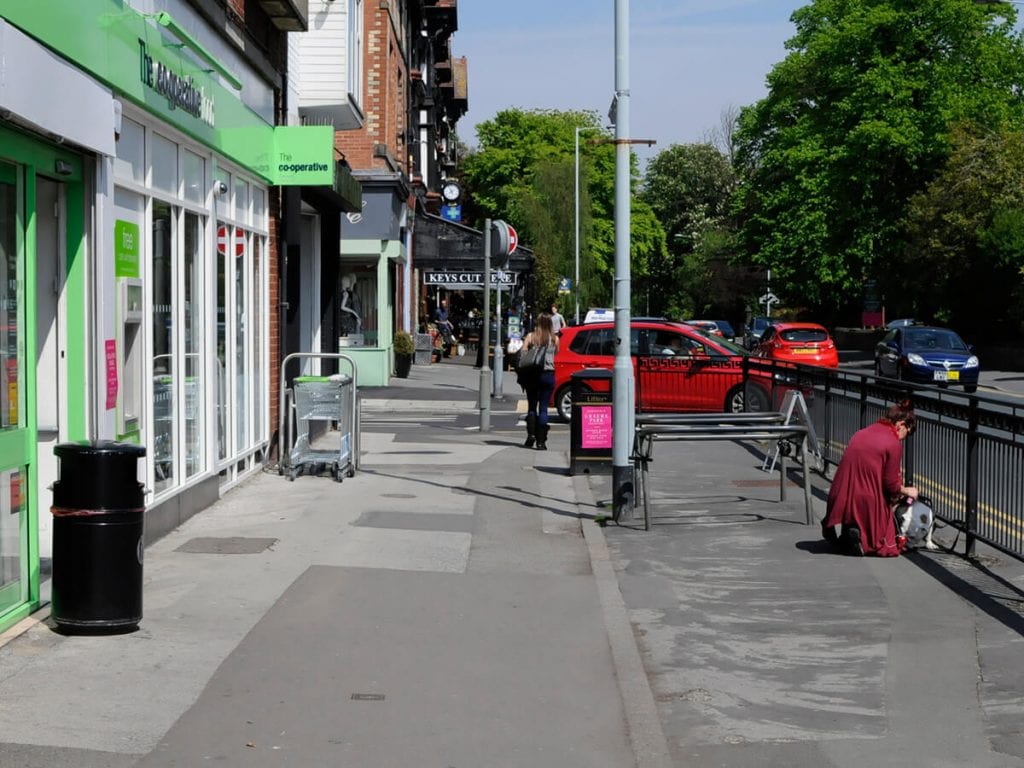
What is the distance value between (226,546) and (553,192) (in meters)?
61.7

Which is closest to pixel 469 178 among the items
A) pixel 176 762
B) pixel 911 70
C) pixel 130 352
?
pixel 911 70

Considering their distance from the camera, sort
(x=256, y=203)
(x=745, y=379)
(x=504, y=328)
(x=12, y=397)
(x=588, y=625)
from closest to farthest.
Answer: (x=12, y=397) < (x=588, y=625) < (x=256, y=203) < (x=745, y=379) < (x=504, y=328)

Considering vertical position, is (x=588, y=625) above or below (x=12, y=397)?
below

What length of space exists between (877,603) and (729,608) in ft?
3.10

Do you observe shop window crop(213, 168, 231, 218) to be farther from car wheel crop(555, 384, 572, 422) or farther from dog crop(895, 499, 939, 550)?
car wheel crop(555, 384, 572, 422)

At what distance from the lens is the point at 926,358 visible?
1414 inches

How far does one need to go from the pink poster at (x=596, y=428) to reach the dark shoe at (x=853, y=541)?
5.35 metres

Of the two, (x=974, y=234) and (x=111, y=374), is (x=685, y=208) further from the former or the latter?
(x=111, y=374)

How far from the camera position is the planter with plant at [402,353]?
34375mm

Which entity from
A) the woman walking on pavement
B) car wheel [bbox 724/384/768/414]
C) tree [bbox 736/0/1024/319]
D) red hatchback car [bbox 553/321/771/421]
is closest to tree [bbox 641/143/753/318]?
tree [bbox 736/0/1024/319]

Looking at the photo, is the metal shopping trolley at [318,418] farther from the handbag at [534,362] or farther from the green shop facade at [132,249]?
the handbag at [534,362]

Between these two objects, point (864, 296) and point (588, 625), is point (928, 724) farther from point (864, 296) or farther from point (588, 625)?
point (864, 296)

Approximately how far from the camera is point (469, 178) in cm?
8050

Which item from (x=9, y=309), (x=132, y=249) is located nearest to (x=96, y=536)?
(x=9, y=309)
